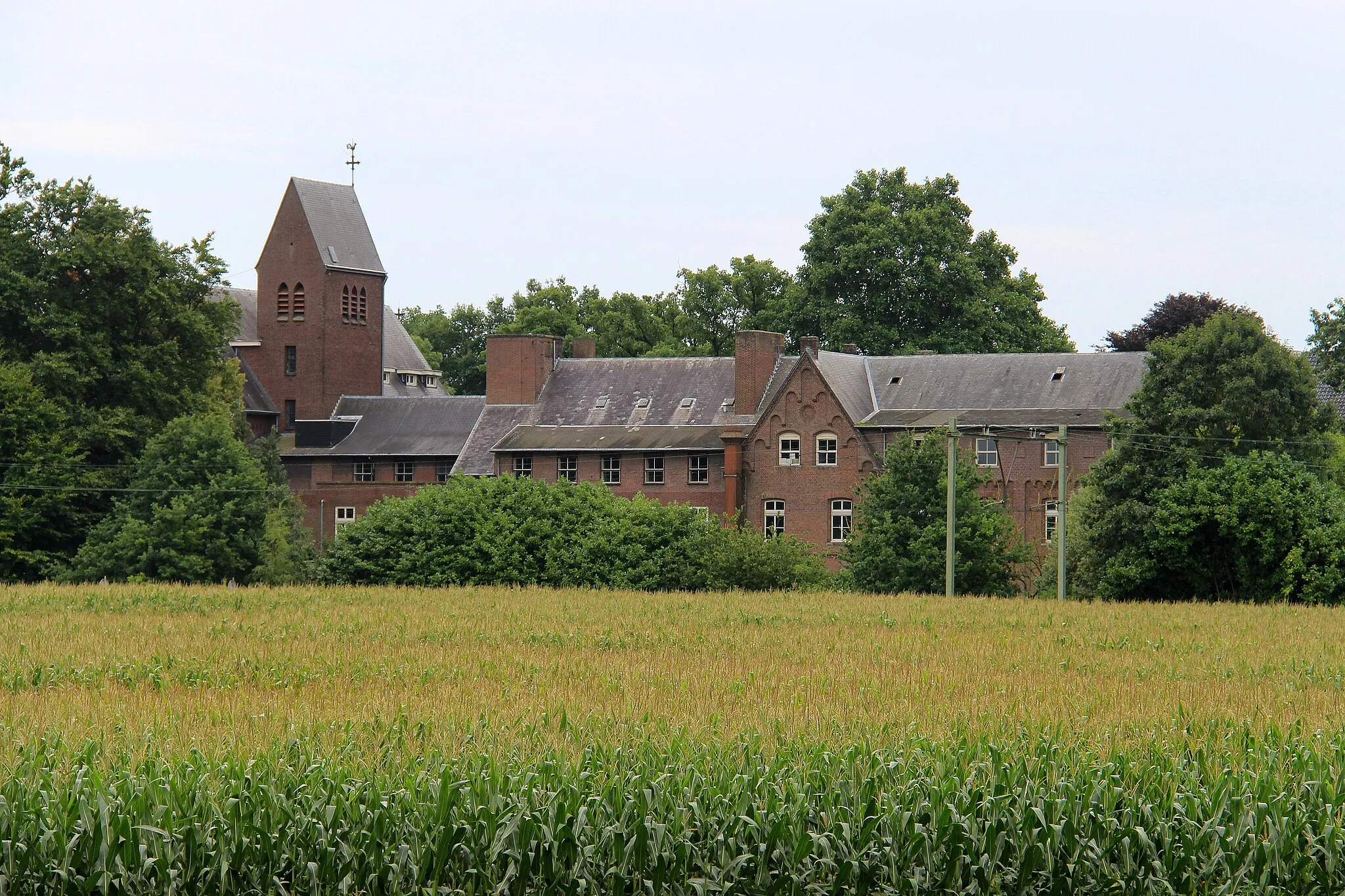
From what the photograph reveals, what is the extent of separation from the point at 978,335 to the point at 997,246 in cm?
620

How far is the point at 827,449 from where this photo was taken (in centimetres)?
6438

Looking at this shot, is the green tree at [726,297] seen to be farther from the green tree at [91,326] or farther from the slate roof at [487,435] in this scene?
the green tree at [91,326]

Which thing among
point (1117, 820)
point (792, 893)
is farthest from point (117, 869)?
point (1117, 820)

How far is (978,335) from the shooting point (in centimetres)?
7619

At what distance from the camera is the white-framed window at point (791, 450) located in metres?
64.8

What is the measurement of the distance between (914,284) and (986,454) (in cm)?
1633

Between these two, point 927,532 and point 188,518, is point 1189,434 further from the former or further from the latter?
point 188,518

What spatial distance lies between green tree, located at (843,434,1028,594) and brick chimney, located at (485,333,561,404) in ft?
78.5

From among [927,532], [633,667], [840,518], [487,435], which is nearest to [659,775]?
[633,667]

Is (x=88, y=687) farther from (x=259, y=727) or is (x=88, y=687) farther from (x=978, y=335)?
(x=978, y=335)

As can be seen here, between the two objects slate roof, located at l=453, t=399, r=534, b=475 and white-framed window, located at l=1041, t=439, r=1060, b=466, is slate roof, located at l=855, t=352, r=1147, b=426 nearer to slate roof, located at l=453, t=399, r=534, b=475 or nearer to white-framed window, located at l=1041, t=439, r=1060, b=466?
white-framed window, located at l=1041, t=439, r=1060, b=466

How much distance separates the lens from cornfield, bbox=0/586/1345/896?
1006cm

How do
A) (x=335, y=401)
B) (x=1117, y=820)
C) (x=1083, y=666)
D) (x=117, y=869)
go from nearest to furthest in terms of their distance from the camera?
(x=117, y=869) < (x=1117, y=820) < (x=1083, y=666) < (x=335, y=401)

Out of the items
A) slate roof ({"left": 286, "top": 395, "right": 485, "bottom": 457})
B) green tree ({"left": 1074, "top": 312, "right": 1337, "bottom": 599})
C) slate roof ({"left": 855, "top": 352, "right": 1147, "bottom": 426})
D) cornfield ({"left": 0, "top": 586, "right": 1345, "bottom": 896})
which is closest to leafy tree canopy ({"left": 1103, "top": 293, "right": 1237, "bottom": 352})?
slate roof ({"left": 855, "top": 352, "right": 1147, "bottom": 426})
